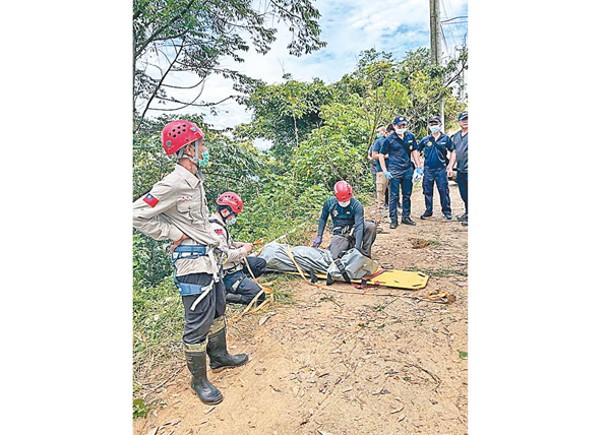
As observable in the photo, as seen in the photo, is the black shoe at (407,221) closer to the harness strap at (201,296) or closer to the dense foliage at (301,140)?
the dense foliage at (301,140)

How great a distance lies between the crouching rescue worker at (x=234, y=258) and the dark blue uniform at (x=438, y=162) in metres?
2.10

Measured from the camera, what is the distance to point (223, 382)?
6.73 feet

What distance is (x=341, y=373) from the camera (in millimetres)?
2027

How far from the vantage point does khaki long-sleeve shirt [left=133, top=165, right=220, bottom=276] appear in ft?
A: 5.53

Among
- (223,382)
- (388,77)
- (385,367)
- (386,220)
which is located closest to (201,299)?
(223,382)

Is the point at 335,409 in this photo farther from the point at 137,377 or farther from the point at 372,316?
the point at 137,377

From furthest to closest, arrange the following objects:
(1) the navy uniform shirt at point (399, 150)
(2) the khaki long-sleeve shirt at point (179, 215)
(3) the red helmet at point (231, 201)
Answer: (1) the navy uniform shirt at point (399, 150) → (3) the red helmet at point (231, 201) → (2) the khaki long-sleeve shirt at point (179, 215)

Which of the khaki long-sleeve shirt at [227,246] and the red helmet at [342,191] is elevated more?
the red helmet at [342,191]

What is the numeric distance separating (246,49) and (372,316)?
2.34 m

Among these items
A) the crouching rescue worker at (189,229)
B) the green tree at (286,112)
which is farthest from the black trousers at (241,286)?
the green tree at (286,112)

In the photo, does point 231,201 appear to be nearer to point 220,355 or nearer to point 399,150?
point 220,355

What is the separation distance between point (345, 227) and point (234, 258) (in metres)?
1.42

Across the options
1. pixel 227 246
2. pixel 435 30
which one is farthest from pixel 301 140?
pixel 227 246

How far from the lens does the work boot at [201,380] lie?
189 centimetres
